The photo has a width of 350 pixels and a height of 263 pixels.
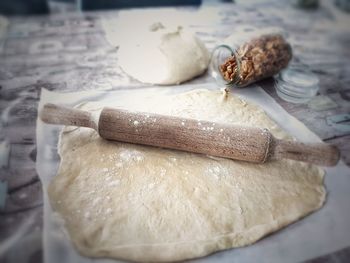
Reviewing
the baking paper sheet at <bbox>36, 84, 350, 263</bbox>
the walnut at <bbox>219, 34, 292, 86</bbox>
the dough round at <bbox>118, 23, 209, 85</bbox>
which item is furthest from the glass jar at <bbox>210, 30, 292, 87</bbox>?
the baking paper sheet at <bbox>36, 84, 350, 263</bbox>

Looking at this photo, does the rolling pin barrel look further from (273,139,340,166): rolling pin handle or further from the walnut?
the walnut

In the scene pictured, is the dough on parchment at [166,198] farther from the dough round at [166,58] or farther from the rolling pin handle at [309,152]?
the dough round at [166,58]

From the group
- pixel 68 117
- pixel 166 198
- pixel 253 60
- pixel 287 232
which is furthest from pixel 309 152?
pixel 68 117

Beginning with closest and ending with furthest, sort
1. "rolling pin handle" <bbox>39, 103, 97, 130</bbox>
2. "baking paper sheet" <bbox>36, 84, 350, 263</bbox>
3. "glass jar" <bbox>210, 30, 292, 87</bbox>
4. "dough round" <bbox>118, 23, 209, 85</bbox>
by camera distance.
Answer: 1. "baking paper sheet" <bbox>36, 84, 350, 263</bbox>
2. "rolling pin handle" <bbox>39, 103, 97, 130</bbox>
3. "glass jar" <bbox>210, 30, 292, 87</bbox>
4. "dough round" <bbox>118, 23, 209, 85</bbox>

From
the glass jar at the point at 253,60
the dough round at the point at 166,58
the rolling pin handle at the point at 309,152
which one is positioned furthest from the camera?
the dough round at the point at 166,58

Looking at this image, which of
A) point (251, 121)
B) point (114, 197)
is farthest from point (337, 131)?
point (114, 197)

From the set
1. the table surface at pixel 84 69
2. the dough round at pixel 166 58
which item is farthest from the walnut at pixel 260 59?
the dough round at pixel 166 58
